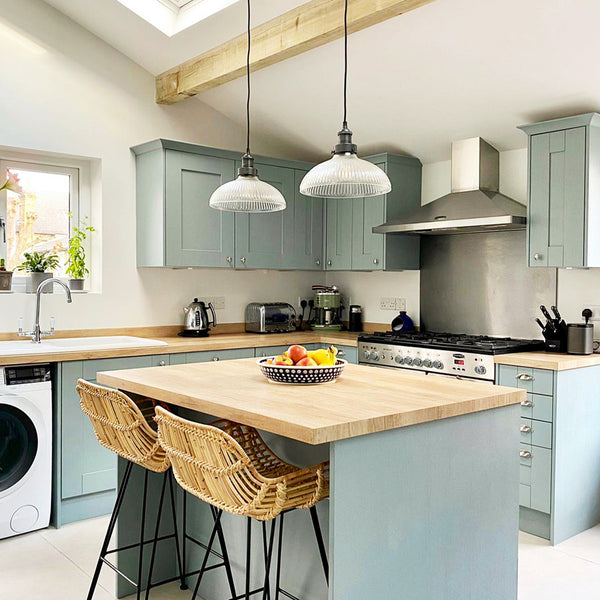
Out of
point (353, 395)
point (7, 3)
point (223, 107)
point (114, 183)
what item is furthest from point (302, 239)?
point (353, 395)

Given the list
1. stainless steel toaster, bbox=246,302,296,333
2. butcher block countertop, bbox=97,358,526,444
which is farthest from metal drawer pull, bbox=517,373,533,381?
stainless steel toaster, bbox=246,302,296,333

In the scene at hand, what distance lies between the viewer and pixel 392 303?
16.9ft

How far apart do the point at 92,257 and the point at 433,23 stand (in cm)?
267

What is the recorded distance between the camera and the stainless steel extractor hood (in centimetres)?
404

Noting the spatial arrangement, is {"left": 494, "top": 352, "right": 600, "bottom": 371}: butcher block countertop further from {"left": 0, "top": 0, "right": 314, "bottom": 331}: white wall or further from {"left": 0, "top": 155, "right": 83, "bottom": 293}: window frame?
{"left": 0, "top": 155, "right": 83, "bottom": 293}: window frame

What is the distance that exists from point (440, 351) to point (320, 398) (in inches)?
75.9

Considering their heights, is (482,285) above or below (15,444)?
above

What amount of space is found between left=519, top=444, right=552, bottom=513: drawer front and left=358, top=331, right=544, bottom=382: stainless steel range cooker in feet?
1.45

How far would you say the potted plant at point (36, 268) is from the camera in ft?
13.6

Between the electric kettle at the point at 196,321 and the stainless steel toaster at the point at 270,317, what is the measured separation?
43 cm

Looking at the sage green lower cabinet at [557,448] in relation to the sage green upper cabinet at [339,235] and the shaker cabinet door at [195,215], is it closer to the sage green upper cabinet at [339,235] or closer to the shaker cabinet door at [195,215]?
the sage green upper cabinet at [339,235]

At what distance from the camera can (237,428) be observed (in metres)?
2.51

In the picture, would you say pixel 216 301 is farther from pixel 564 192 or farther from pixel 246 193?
pixel 564 192

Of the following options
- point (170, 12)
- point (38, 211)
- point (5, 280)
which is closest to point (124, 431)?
point (5, 280)
